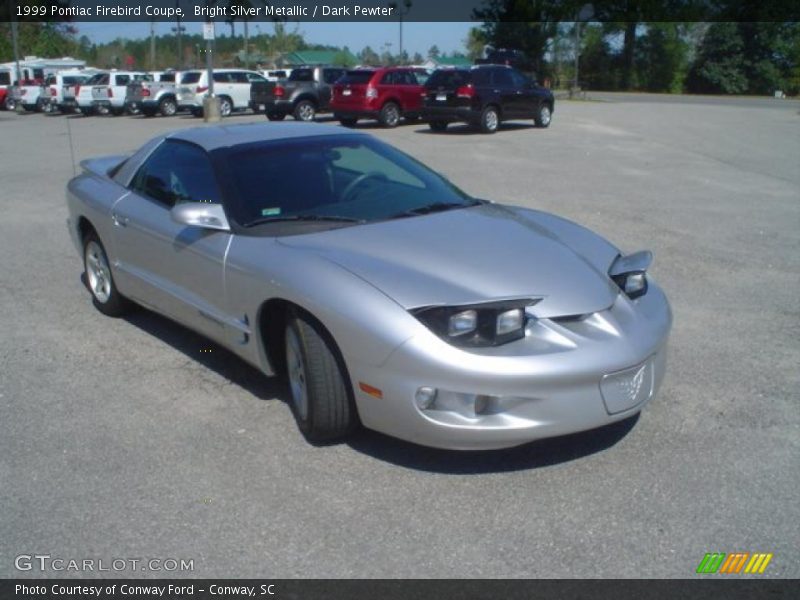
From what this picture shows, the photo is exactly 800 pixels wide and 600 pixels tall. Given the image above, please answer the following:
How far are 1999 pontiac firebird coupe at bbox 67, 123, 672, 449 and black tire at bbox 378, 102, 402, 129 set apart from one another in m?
18.3

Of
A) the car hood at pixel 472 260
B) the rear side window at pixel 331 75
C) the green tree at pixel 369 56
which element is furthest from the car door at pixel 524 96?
the green tree at pixel 369 56

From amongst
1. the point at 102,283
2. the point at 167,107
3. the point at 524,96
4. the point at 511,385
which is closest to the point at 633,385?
the point at 511,385

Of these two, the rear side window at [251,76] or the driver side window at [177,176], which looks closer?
the driver side window at [177,176]

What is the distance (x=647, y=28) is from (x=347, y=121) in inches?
1553

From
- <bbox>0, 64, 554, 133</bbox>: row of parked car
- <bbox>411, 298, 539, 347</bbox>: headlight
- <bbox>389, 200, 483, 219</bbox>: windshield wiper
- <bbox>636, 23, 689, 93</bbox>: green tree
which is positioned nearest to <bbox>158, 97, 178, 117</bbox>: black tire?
<bbox>0, 64, 554, 133</bbox>: row of parked car

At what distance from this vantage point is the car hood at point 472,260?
3.87 m

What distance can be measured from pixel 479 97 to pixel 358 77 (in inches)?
151

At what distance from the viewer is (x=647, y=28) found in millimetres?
57625

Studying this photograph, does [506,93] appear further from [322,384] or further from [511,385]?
[511,385]

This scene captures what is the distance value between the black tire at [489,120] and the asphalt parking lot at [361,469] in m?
14.8

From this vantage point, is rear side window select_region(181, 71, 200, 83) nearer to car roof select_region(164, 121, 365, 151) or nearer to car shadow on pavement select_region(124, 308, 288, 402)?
car shadow on pavement select_region(124, 308, 288, 402)

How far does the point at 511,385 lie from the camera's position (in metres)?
3.60

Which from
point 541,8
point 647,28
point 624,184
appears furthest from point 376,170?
point 647,28

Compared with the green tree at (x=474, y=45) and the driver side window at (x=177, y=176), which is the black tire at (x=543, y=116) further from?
the green tree at (x=474, y=45)
